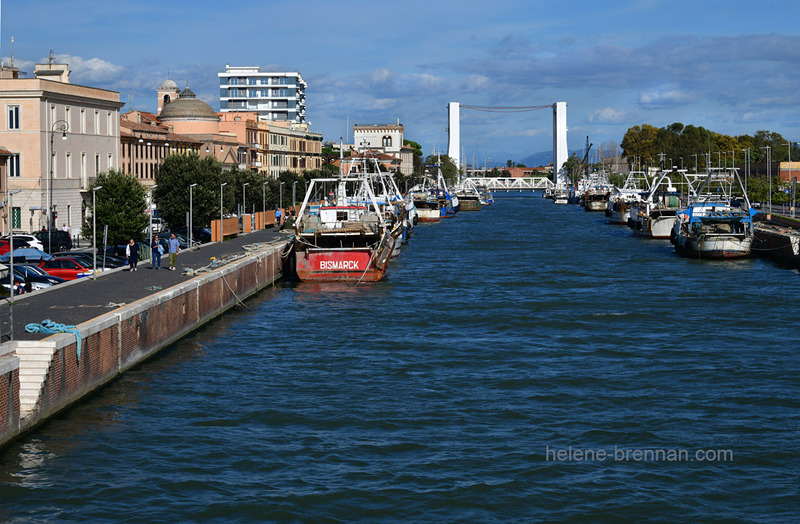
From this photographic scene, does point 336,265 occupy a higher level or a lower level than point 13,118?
lower

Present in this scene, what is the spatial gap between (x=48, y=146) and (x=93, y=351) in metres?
40.1

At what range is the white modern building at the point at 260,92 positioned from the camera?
17262cm

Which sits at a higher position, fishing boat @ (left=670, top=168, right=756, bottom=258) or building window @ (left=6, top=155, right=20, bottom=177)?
building window @ (left=6, top=155, right=20, bottom=177)

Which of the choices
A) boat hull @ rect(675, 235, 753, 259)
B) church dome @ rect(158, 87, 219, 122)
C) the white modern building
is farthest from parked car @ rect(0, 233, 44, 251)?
the white modern building

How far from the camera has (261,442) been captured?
67.5ft

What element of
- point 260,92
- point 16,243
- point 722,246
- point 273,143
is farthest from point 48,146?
point 260,92

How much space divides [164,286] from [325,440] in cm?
1425

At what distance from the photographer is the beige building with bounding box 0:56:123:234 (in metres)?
58.6

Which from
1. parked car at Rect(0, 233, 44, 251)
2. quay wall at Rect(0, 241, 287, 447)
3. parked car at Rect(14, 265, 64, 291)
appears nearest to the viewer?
quay wall at Rect(0, 241, 287, 447)

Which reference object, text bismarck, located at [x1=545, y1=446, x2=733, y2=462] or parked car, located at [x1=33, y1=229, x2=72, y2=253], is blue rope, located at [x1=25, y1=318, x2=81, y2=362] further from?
parked car, located at [x1=33, y1=229, x2=72, y2=253]

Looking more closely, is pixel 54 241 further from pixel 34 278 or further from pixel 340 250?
pixel 34 278

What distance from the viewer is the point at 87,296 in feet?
99.3

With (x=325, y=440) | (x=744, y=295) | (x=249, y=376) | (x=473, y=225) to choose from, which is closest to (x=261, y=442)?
(x=325, y=440)

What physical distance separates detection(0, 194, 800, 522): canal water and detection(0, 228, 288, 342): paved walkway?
7.00ft
